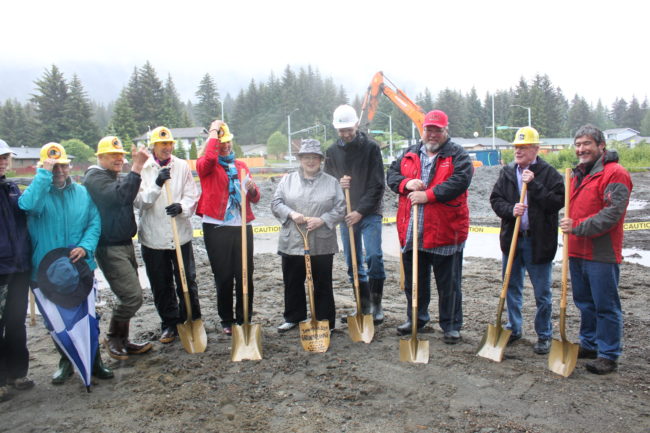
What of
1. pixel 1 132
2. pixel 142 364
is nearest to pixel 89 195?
pixel 142 364

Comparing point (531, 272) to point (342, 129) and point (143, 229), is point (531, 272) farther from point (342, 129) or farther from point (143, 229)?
point (143, 229)

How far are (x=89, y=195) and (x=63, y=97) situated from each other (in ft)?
205

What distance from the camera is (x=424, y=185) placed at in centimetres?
472

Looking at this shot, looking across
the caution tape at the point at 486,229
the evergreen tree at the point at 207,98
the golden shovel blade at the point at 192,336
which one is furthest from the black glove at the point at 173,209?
the evergreen tree at the point at 207,98

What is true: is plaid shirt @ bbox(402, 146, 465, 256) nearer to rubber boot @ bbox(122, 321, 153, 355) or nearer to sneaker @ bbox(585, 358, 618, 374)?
sneaker @ bbox(585, 358, 618, 374)

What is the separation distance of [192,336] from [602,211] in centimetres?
383

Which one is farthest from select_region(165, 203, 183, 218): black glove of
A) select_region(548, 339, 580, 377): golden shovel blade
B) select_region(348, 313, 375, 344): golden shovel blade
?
select_region(548, 339, 580, 377): golden shovel blade

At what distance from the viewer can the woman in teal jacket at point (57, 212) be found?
383 centimetres

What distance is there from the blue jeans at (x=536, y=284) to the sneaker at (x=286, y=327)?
224cm

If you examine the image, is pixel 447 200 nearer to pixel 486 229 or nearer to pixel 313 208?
pixel 313 208

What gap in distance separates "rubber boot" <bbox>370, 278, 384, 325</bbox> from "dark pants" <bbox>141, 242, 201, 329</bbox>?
1.89m

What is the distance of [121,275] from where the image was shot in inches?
174

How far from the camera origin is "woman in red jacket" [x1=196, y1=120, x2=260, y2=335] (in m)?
4.88

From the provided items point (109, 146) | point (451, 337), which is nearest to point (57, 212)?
point (109, 146)
